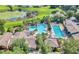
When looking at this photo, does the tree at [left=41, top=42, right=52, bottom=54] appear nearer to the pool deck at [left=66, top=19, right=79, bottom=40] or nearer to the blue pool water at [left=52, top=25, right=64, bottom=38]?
the blue pool water at [left=52, top=25, right=64, bottom=38]

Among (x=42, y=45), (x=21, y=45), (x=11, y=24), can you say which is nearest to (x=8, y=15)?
(x=11, y=24)

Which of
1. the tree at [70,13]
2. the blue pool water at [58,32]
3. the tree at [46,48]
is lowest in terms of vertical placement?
the tree at [46,48]

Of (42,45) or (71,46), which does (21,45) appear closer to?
(42,45)

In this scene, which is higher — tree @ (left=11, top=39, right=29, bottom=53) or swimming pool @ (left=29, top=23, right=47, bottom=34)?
swimming pool @ (left=29, top=23, right=47, bottom=34)

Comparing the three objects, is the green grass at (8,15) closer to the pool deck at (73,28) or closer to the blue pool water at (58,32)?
the blue pool water at (58,32)

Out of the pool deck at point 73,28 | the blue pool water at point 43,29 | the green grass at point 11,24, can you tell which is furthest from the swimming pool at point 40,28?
the pool deck at point 73,28

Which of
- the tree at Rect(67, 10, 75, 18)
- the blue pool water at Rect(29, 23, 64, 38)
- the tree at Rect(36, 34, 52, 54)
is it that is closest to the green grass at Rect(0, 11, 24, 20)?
the blue pool water at Rect(29, 23, 64, 38)

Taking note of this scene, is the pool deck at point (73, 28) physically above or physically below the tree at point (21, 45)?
above
